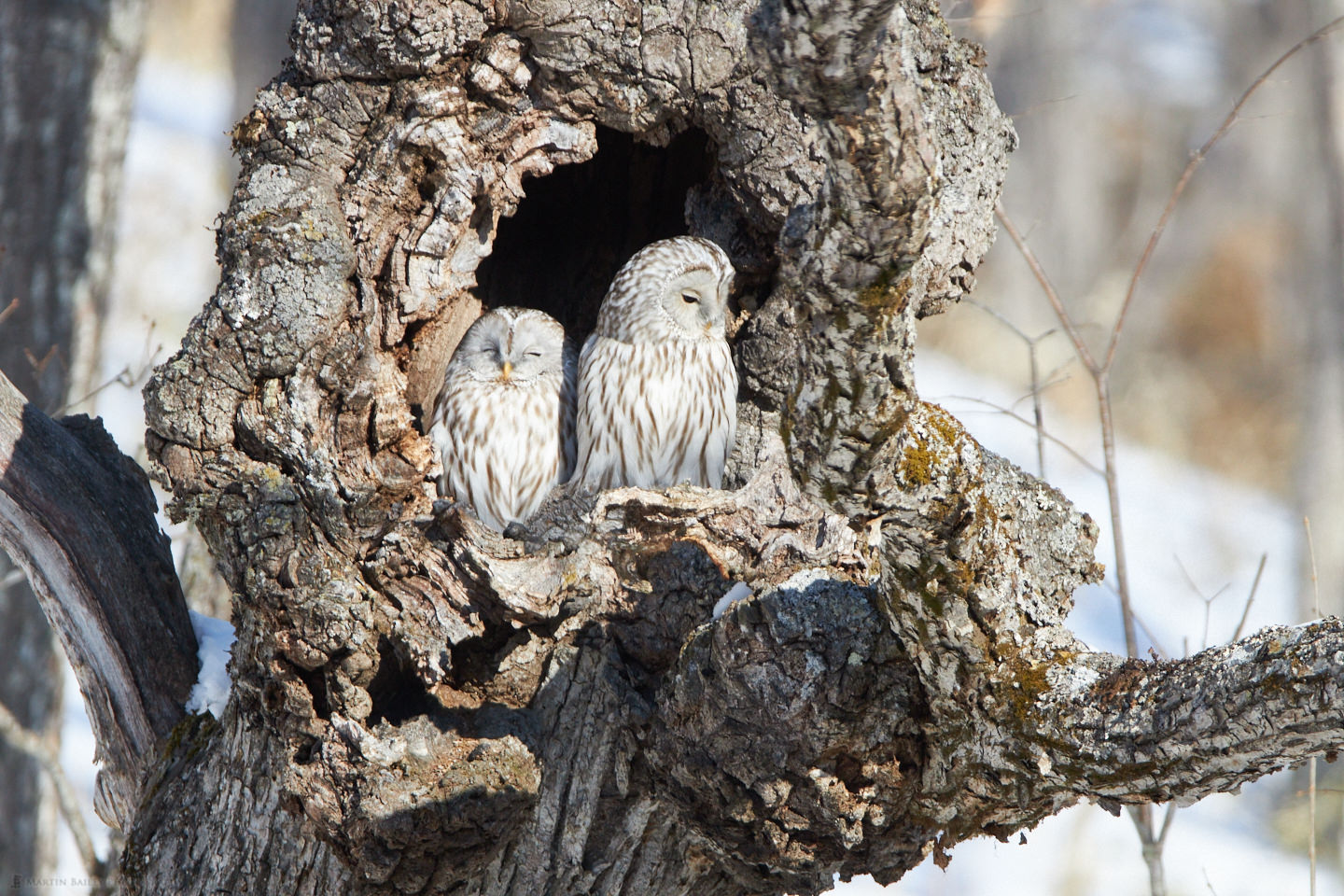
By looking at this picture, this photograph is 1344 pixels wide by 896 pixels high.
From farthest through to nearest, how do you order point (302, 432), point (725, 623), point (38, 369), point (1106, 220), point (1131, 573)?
point (1106, 220) < point (1131, 573) < point (38, 369) < point (302, 432) < point (725, 623)

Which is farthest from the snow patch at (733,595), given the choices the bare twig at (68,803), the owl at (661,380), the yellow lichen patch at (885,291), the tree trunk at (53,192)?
the tree trunk at (53,192)

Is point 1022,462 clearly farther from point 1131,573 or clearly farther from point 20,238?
point 20,238

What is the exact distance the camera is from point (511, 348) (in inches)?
165

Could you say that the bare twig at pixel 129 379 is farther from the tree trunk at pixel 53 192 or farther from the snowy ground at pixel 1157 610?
the snowy ground at pixel 1157 610

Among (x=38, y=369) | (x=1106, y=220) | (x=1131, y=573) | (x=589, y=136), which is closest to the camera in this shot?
(x=589, y=136)

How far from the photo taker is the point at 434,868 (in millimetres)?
2896

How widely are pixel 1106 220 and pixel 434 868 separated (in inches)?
813

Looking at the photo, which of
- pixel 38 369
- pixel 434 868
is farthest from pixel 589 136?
pixel 38 369

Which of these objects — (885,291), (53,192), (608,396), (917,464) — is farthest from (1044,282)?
(53,192)

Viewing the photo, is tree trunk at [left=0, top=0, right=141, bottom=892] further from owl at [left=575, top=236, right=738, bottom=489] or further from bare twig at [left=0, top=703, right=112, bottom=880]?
owl at [left=575, top=236, right=738, bottom=489]

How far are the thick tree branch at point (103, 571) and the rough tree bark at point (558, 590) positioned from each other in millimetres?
122

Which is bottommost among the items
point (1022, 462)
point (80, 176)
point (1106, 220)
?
point (80, 176)

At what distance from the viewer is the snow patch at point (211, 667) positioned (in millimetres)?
3557

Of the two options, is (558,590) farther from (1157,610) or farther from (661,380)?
(1157,610)
